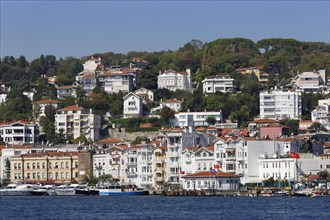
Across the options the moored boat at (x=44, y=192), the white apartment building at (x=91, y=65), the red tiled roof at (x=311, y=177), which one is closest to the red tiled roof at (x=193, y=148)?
the red tiled roof at (x=311, y=177)

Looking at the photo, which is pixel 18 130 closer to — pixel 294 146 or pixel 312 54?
pixel 294 146

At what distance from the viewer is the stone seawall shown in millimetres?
101338

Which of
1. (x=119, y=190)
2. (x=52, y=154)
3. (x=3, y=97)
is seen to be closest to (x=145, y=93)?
(x=3, y=97)

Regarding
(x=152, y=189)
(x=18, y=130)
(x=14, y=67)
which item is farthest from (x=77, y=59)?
(x=152, y=189)

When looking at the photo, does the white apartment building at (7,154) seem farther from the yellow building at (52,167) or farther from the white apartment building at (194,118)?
the white apartment building at (194,118)

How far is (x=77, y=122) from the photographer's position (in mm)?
105500

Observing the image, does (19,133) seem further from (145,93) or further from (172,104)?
(145,93)

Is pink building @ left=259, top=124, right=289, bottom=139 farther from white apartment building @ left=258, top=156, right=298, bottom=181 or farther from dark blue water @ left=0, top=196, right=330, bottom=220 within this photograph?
dark blue water @ left=0, top=196, right=330, bottom=220

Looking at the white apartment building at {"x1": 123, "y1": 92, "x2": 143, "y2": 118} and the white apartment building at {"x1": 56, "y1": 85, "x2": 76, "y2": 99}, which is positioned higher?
the white apartment building at {"x1": 56, "y1": 85, "x2": 76, "y2": 99}

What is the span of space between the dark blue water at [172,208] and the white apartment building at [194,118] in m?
26.6

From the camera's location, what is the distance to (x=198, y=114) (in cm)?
10550

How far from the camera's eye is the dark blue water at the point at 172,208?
56.2m

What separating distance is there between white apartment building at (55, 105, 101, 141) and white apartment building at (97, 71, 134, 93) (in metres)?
12.6

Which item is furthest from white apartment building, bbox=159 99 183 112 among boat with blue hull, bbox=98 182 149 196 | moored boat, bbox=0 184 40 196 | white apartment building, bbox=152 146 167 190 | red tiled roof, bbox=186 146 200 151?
red tiled roof, bbox=186 146 200 151
